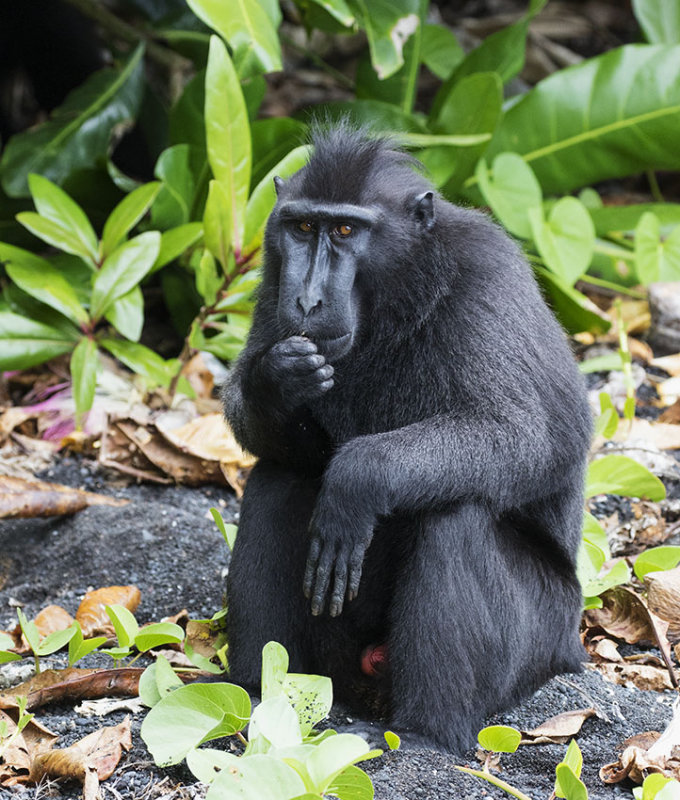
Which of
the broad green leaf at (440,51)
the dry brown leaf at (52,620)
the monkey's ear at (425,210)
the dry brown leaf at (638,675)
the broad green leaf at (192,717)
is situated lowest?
the dry brown leaf at (638,675)

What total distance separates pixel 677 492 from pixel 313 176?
8.16ft

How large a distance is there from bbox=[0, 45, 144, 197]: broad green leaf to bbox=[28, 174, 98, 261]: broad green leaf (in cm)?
67

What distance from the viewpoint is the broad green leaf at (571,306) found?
20.6 feet

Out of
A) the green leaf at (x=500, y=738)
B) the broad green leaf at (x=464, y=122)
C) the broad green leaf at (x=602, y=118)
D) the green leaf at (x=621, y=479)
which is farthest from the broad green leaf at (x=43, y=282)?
the green leaf at (x=500, y=738)

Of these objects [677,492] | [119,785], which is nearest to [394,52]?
[677,492]

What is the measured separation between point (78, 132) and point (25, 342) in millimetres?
1839

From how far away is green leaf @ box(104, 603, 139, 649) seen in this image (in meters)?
3.40

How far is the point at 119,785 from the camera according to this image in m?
2.88

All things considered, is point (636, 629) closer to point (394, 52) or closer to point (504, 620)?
point (504, 620)

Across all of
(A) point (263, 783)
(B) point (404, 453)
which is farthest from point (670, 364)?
(A) point (263, 783)

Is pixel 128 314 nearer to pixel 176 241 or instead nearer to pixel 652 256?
pixel 176 241

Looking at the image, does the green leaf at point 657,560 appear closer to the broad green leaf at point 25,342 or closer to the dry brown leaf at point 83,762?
the dry brown leaf at point 83,762

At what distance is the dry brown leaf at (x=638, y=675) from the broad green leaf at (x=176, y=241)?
3157mm

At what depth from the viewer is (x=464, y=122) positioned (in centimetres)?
654
